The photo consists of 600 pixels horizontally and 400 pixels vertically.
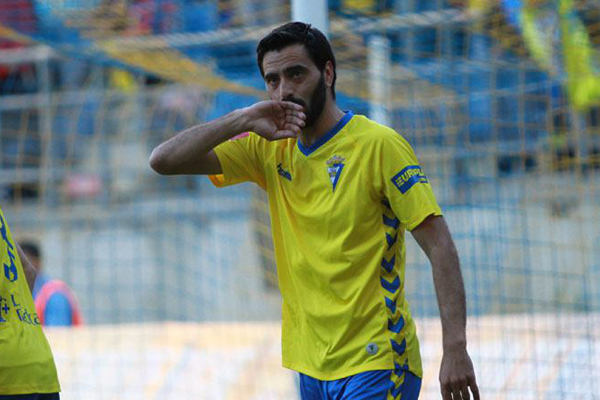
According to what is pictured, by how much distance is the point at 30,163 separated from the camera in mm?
13500

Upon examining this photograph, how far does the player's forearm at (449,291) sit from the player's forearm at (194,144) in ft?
2.69

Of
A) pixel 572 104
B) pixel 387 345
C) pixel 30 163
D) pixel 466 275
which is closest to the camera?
pixel 387 345

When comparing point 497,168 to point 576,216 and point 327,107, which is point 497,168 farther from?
point 327,107

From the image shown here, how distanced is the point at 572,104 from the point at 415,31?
1.44 metres

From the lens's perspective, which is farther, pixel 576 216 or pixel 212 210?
pixel 212 210

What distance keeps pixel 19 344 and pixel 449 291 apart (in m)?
1.38

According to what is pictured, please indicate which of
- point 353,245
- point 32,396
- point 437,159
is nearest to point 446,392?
point 353,245

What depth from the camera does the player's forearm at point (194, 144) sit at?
3.79 meters

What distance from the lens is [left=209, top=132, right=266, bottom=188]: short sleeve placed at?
3.96 metres

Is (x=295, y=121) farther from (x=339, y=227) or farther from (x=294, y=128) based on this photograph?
(x=339, y=227)

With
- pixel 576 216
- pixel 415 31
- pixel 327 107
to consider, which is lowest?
pixel 576 216

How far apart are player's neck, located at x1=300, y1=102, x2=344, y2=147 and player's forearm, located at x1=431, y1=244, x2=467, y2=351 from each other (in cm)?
58

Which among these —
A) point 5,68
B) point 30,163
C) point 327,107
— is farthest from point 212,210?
point 327,107

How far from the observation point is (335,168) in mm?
3699
